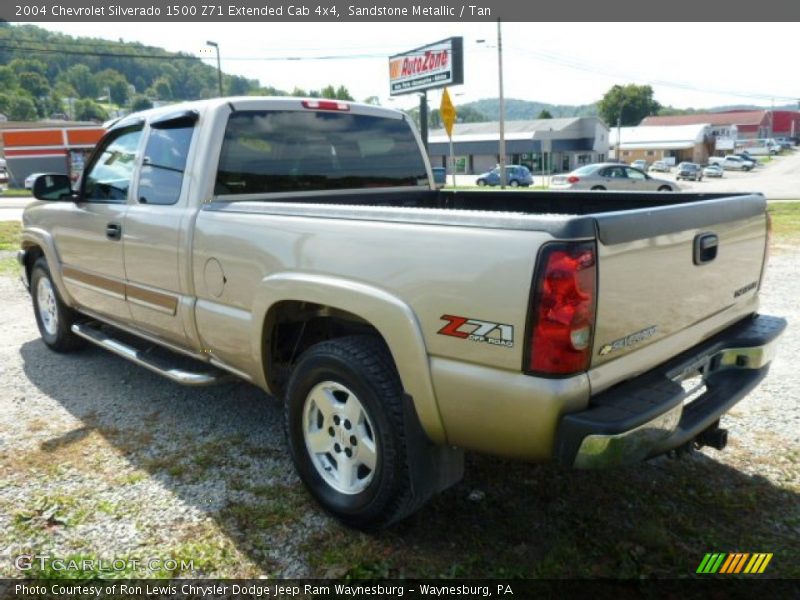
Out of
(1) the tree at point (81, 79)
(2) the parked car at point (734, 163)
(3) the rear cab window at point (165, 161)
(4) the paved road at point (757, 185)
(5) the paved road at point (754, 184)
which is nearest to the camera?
(3) the rear cab window at point (165, 161)

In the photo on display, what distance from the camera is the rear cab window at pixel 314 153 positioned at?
12.2ft

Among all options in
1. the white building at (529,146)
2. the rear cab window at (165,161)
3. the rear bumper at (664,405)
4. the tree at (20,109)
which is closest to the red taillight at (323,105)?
the rear cab window at (165,161)

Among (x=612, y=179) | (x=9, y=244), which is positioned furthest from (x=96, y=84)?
(x=9, y=244)

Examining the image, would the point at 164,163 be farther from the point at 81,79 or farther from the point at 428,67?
the point at 81,79

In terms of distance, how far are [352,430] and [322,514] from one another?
521 millimetres

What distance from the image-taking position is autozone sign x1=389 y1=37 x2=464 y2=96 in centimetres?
3011

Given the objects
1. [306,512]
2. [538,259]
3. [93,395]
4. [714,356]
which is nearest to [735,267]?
[714,356]

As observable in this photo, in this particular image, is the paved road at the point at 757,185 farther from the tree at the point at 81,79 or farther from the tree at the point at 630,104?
the tree at the point at 81,79

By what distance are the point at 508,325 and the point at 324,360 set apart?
3.16ft

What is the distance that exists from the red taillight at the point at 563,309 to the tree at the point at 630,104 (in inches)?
5104

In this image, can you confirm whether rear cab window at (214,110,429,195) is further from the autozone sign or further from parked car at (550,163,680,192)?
the autozone sign

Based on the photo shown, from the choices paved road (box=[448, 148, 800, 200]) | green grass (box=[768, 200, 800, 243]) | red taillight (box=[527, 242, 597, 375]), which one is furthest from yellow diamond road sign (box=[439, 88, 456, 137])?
red taillight (box=[527, 242, 597, 375])

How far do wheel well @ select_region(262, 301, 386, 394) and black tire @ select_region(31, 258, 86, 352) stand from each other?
2.86 meters

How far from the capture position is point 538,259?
2.12 metres
